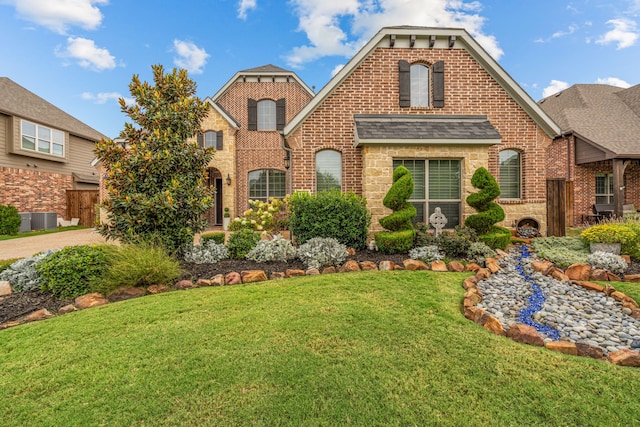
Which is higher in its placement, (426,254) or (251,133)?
(251,133)

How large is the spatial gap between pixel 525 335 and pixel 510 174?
8411 mm

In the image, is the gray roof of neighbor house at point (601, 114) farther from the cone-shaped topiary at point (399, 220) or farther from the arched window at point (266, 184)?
the arched window at point (266, 184)

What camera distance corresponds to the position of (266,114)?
16844 millimetres

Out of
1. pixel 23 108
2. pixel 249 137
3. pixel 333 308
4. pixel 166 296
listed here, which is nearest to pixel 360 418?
pixel 333 308

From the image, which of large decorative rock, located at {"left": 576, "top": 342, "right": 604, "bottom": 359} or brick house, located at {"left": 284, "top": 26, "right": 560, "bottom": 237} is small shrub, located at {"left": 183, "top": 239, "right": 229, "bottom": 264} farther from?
large decorative rock, located at {"left": 576, "top": 342, "right": 604, "bottom": 359}

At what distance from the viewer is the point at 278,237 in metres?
6.86

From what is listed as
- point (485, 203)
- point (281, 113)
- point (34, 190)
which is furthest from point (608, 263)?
point (34, 190)

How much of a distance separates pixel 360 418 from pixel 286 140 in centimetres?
830

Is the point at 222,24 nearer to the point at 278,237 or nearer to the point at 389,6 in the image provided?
the point at 389,6

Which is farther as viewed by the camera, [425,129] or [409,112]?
[409,112]

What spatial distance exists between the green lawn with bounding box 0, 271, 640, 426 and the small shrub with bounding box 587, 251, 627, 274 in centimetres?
395

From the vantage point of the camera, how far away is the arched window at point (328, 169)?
381 inches

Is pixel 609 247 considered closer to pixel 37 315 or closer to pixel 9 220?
pixel 37 315

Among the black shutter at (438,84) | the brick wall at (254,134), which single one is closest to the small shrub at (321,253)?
the black shutter at (438,84)
